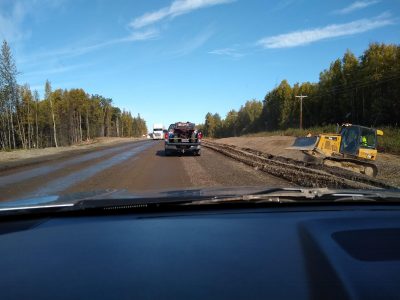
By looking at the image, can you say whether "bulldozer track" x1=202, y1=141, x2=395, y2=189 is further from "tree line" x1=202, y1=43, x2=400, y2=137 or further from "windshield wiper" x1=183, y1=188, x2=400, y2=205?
"tree line" x1=202, y1=43, x2=400, y2=137

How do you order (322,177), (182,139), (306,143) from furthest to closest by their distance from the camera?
(182,139) < (306,143) < (322,177)

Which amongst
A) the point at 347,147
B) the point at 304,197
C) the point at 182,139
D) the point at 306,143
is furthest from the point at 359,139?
the point at 304,197

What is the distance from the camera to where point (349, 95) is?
87.3m

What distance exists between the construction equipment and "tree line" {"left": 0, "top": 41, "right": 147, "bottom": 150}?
194ft

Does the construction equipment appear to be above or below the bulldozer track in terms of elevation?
above

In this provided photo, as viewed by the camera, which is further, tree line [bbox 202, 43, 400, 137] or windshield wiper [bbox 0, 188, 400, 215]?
tree line [bbox 202, 43, 400, 137]

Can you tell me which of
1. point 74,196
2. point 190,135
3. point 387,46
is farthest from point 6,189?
point 387,46

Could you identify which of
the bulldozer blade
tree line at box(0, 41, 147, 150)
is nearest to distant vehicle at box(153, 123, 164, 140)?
tree line at box(0, 41, 147, 150)

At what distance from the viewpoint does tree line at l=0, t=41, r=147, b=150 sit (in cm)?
8150

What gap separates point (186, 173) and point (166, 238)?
48.2 ft

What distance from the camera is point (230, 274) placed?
82.7 inches

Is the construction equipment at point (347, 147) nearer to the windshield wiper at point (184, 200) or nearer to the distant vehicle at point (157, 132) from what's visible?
the windshield wiper at point (184, 200)

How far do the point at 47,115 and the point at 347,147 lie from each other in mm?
104244

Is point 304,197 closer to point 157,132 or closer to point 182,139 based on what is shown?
point 182,139
